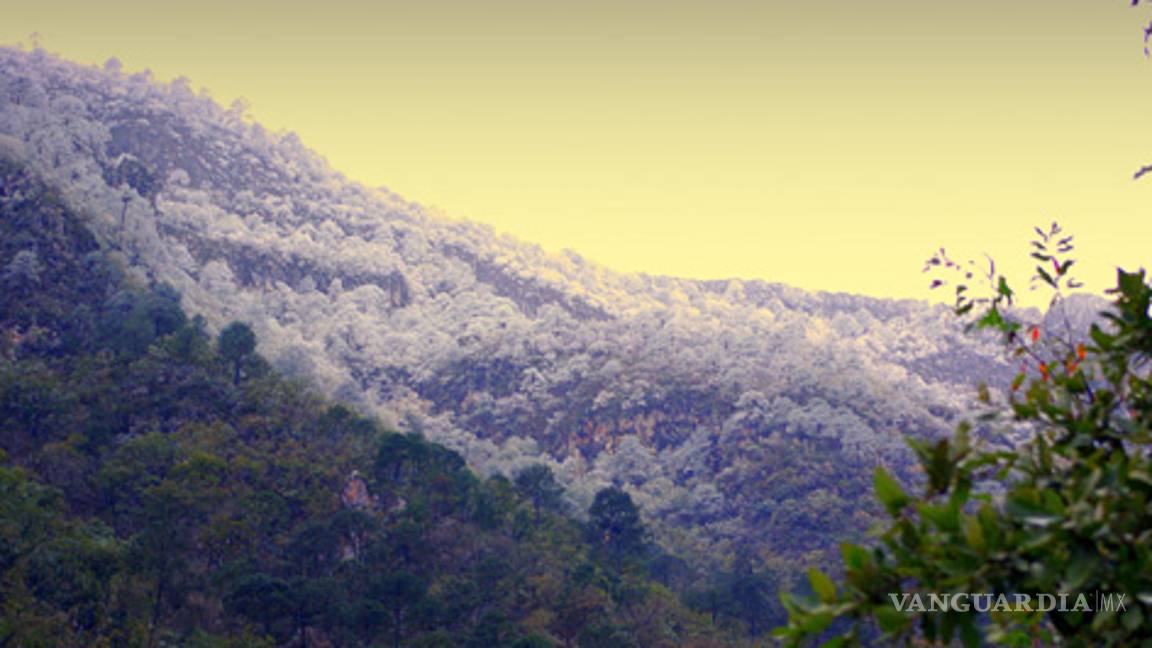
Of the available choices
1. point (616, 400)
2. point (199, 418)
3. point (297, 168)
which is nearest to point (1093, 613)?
point (199, 418)

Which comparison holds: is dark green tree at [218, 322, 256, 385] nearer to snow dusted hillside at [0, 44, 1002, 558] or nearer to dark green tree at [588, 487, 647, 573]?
snow dusted hillside at [0, 44, 1002, 558]

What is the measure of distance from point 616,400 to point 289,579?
157 ft

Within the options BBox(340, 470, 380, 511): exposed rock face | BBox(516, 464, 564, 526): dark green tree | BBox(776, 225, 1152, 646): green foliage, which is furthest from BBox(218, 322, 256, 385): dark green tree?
BBox(776, 225, 1152, 646): green foliage

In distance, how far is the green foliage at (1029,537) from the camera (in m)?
2.68

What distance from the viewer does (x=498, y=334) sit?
292 feet

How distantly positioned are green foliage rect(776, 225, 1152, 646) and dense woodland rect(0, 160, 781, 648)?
20724 millimetres

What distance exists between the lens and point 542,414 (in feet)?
251

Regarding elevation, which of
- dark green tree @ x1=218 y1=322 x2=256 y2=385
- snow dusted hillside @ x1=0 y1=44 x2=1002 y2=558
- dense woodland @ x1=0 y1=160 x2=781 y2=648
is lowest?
dense woodland @ x1=0 y1=160 x2=781 y2=648

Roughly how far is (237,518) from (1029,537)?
31.4 metres

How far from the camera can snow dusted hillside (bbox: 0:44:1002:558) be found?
60188 millimetres

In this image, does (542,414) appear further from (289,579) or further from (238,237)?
(289,579)

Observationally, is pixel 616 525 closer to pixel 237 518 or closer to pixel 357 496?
pixel 357 496

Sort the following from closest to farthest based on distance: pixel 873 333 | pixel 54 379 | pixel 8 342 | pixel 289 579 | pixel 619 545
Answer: pixel 289 579 → pixel 54 379 → pixel 8 342 → pixel 619 545 → pixel 873 333

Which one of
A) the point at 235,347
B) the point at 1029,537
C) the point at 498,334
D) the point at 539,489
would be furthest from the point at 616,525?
the point at 498,334
